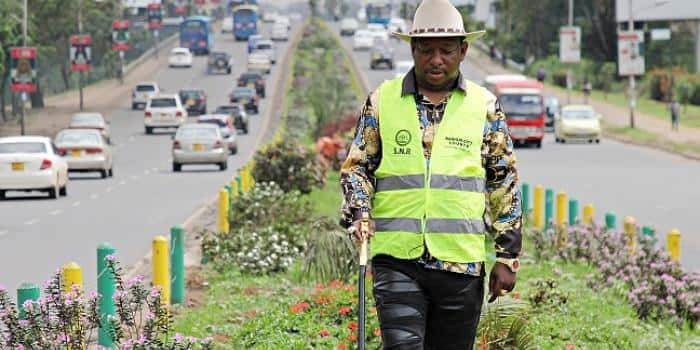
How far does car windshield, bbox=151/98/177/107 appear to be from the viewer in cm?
6588

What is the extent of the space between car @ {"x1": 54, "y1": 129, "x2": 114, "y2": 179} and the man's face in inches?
1340

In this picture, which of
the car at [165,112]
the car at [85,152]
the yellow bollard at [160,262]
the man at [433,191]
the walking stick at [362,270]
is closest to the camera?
the walking stick at [362,270]

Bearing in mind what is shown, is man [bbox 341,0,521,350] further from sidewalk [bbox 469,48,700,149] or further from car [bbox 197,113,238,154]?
sidewalk [bbox 469,48,700,149]

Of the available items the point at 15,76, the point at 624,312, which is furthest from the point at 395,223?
the point at 15,76

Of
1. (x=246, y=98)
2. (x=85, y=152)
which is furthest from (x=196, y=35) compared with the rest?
(x=85, y=152)

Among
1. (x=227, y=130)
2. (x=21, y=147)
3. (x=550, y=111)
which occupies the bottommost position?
(x=550, y=111)

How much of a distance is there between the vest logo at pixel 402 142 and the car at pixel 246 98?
72527 millimetres

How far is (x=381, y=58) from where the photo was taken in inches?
4149

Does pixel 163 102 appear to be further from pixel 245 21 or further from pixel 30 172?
pixel 245 21

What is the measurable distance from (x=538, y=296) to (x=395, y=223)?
590 centimetres

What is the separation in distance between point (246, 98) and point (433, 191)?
7321cm

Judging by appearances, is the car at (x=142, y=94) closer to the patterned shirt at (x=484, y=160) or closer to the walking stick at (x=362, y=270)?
the patterned shirt at (x=484, y=160)

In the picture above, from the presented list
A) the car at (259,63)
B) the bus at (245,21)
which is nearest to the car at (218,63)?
the car at (259,63)

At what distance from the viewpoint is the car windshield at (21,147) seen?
33000 mm
